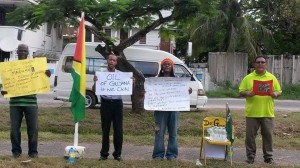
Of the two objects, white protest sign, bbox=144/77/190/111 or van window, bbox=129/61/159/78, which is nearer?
white protest sign, bbox=144/77/190/111

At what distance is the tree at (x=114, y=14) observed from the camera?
36.8 ft

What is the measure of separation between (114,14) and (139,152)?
3.59m

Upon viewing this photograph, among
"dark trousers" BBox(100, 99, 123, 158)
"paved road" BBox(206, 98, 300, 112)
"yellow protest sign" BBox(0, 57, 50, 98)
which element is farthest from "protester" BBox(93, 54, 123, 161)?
"paved road" BBox(206, 98, 300, 112)

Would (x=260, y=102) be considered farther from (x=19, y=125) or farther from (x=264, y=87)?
(x=19, y=125)

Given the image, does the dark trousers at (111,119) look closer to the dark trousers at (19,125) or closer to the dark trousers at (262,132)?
the dark trousers at (19,125)

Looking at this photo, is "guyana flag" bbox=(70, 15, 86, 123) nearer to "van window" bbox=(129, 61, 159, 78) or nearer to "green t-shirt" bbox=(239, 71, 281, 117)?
"green t-shirt" bbox=(239, 71, 281, 117)

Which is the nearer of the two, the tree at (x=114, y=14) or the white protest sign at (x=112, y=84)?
the white protest sign at (x=112, y=84)

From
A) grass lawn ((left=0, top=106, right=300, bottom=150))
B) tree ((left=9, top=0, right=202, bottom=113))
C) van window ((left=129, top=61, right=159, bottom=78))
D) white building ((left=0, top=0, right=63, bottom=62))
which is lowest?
grass lawn ((left=0, top=106, right=300, bottom=150))

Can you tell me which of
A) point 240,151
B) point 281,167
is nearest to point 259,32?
point 240,151

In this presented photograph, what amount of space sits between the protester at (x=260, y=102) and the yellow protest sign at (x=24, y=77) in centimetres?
347

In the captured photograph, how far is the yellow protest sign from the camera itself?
26.3 feet

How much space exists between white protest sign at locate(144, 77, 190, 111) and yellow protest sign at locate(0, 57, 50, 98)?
1.73m

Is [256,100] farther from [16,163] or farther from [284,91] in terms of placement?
[284,91]

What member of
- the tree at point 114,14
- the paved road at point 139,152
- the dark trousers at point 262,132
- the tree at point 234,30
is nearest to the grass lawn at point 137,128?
the paved road at point 139,152
